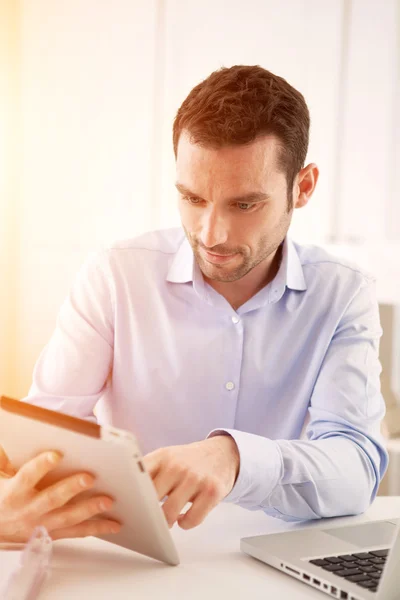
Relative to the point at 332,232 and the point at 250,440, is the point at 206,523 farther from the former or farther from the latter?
the point at 332,232

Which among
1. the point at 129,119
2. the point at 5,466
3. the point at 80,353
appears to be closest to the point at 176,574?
the point at 5,466

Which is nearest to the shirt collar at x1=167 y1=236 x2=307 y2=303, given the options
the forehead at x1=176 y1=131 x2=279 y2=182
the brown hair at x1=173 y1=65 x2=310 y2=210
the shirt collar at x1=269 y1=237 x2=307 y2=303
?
the shirt collar at x1=269 y1=237 x2=307 y2=303

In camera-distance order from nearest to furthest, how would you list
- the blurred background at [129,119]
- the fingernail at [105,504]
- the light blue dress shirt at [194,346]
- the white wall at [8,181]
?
the fingernail at [105,504] < the light blue dress shirt at [194,346] < the blurred background at [129,119] < the white wall at [8,181]

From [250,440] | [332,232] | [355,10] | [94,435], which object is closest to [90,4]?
[355,10]

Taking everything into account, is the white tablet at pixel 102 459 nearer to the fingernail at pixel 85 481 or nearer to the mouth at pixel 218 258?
the fingernail at pixel 85 481

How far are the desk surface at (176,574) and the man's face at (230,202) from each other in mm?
515

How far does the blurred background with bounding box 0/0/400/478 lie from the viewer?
383cm

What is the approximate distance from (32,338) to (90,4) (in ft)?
5.42

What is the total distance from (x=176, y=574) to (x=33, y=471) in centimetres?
21

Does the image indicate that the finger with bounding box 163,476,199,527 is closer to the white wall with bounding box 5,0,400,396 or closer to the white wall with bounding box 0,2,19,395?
the white wall with bounding box 5,0,400,396

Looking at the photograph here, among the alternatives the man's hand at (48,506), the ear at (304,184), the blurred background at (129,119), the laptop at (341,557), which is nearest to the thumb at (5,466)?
the man's hand at (48,506)

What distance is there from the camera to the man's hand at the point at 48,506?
927 mm

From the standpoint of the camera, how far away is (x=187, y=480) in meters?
1.03

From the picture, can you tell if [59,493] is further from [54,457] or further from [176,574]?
[176,574]
